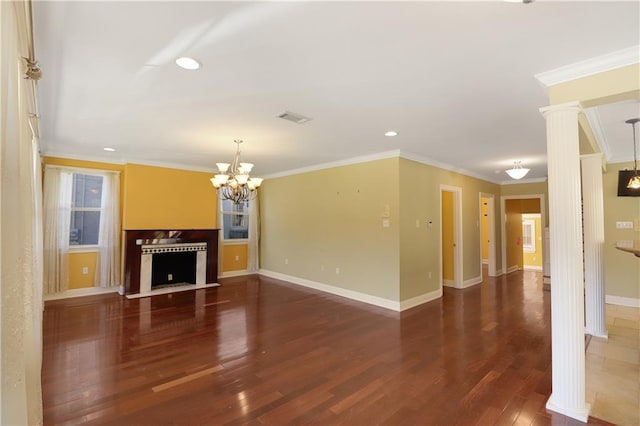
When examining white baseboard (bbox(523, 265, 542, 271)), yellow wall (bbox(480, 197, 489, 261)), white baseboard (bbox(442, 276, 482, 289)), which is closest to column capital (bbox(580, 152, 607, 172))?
white baseboard (bbox(442, 276, 482, 289))

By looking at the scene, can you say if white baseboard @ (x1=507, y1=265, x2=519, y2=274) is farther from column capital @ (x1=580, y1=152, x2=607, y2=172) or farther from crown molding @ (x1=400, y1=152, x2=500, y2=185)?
column capital @ (x1=580, y1=152, x2=607, y2=172)

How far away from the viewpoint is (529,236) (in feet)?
33.2

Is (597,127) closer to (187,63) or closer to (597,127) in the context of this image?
(597,127)

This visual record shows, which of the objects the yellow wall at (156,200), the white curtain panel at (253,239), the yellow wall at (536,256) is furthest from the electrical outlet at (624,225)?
the yellow wall at (156,200)

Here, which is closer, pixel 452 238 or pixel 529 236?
pixel 452 238

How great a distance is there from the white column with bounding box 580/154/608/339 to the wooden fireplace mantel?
625 centimetres

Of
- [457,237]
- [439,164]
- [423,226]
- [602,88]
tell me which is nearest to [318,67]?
[602,88]

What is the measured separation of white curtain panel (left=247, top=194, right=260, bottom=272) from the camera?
7.71 meters

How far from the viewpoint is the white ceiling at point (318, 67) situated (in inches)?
67.8

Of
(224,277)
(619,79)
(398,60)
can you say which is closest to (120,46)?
(398,60)

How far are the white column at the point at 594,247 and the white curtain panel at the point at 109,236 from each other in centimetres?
738

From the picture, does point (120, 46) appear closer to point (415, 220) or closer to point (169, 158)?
point (169, 158)

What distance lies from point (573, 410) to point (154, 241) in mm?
6248

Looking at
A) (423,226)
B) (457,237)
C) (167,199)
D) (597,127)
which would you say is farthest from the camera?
(457,237)
